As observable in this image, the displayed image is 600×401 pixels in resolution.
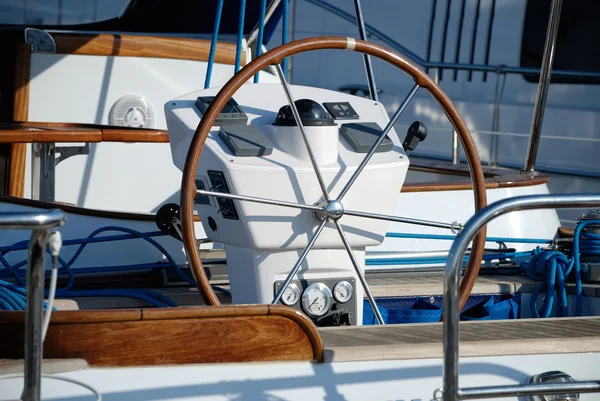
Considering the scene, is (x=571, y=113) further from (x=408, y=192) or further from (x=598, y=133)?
(x=408, y=192)

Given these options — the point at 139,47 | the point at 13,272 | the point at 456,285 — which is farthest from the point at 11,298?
the point at 139,47

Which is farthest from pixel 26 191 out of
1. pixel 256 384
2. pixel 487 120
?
pixel 487 120

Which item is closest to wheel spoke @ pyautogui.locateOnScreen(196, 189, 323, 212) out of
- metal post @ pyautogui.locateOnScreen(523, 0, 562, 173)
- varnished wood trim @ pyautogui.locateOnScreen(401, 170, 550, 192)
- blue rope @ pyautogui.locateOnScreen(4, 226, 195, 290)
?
blue rope @ pyautogui.locateOnScreen(4, 226, 195, 290)

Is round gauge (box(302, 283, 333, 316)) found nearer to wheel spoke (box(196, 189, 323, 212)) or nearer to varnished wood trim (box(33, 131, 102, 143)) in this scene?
wheel spoke (box(196, 189, 323, 212))

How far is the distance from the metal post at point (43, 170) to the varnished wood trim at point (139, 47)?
0.84 metres

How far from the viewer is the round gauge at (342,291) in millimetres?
2412

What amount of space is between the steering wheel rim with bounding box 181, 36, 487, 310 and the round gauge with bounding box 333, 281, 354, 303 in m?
0.29

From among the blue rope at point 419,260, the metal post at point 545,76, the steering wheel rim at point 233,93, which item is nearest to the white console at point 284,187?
the steering wheel rim at point 233,93

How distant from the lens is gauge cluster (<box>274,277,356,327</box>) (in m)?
2.36

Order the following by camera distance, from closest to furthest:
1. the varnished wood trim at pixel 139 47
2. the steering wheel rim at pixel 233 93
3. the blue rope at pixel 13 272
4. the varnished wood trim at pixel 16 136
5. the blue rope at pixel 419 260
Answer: the steering wheel rim at pixel 233 93 → the blue rope at pixel 13 272 → the varnished wood trim at pixel 16 136 → the blue rope at pixel 419 260 → the varnished wood trim at pixel 139 47

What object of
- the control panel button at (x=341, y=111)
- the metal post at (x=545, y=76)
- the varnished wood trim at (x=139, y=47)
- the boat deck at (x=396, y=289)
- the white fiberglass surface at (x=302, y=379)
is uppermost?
the varnished wood trim at (x=139, y=47)

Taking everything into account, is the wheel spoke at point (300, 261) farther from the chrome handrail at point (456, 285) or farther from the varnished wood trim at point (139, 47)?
the varnished wood trim at point (139, 47)

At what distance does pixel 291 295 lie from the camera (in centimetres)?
235

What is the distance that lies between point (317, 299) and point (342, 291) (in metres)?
0.08
